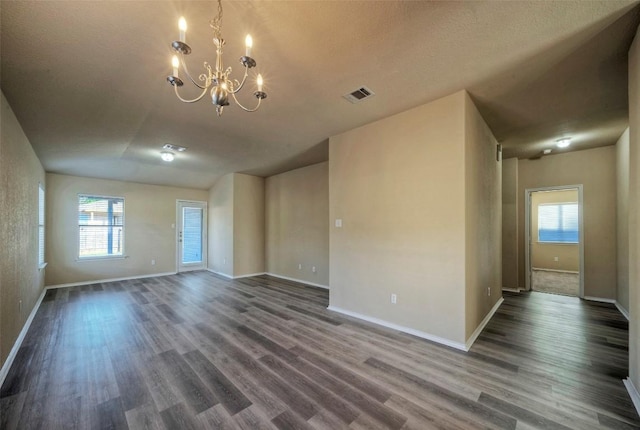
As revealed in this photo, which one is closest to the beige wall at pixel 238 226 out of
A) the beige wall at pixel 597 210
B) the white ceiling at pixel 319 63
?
the white ceiling at pixel 319 63

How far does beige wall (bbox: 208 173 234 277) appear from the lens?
669 centimetres

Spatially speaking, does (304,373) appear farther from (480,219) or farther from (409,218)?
(480,219)

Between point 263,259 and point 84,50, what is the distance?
5814mm

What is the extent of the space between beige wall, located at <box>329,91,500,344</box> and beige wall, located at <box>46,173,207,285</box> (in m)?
5.40

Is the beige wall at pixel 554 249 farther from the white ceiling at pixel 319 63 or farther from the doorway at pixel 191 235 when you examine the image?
the doorway at pixel 191 235

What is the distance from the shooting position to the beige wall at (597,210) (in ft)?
15.1

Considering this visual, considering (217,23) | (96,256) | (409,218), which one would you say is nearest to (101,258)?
(96,256)

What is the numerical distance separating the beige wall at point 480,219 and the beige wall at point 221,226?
5433mm

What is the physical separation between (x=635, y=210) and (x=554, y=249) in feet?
25.1

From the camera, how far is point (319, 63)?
227 cm

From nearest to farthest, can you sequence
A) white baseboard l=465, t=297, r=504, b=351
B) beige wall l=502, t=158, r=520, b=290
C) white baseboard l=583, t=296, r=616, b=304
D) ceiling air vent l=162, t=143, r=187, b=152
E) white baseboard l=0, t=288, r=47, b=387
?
1. white baseboard l=0, t=288, r=47, b=387
2. white baseboard l=465, t=297, r=504, b=351
3. ceiling air vent l=162, t=143, r=187, b=152
4. white baseboard l=583, t=296, r=616, b=304
5. beige wall l=502, t=158, r=520, b=290

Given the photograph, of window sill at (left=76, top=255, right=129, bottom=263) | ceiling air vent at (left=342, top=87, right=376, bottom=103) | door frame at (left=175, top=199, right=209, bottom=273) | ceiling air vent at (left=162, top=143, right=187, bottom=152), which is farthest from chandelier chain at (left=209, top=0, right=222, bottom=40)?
window sill at (left=76, top=255, right=129, bottom=263)

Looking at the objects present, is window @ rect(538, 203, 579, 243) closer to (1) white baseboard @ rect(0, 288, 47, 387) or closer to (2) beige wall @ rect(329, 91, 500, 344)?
(2) beige wall @ rect(329, 91, 500, 344)

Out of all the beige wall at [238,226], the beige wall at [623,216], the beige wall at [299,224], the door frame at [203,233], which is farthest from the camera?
the door frame at [203,233]
